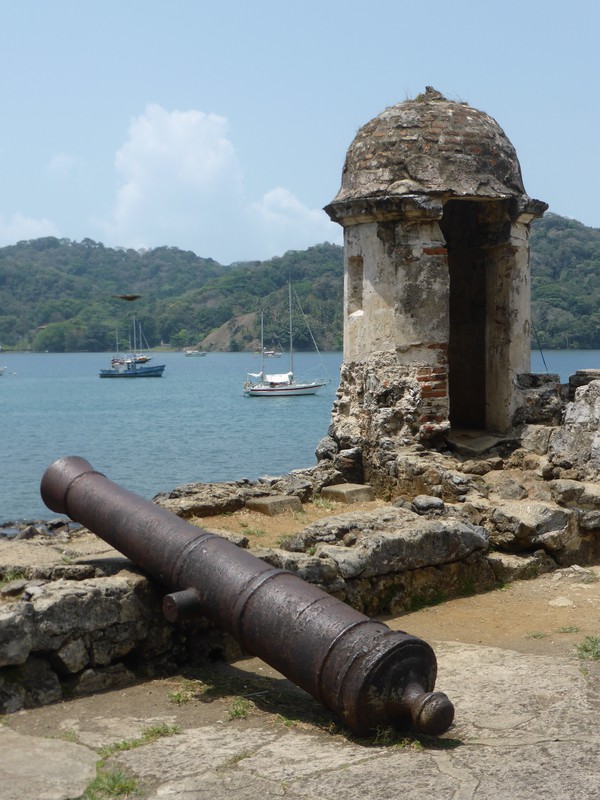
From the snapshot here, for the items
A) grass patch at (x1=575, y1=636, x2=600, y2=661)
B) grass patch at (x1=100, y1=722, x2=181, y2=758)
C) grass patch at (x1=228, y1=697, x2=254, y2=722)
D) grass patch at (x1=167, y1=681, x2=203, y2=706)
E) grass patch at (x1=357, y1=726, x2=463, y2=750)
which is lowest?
grass patch at (x1=167, y1=681, x2=203, y2=706)

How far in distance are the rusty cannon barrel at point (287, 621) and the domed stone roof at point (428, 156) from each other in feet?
15.3

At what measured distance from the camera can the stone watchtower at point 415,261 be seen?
955 centimetres

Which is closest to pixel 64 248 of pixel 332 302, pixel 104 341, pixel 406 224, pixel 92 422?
pixel 104 341

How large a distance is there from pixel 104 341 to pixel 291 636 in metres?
92.5

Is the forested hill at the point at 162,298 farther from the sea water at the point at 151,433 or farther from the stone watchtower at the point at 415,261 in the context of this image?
the stone watchtower at the point at 415,261

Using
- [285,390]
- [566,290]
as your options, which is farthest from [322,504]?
[285,390]

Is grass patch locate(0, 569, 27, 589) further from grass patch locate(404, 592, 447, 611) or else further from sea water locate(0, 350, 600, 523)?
sea water locate(0, 350, 600, 523)

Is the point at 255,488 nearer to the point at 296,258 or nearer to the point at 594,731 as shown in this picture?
the point at 594,731

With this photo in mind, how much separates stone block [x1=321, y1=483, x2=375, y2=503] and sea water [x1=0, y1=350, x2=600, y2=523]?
13490mm

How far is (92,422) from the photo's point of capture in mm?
48781

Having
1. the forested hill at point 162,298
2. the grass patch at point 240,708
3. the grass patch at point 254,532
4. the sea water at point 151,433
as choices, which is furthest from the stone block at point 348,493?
the forested hill at point 162,298

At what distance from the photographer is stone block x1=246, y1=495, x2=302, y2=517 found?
8.78 m

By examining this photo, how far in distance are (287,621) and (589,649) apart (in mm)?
2014

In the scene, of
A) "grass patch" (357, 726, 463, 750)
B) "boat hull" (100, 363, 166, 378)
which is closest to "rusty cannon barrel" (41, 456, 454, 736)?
"grass patch" (357, 726, 463, 750)
